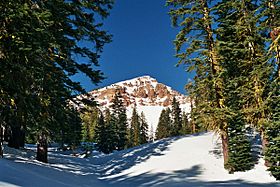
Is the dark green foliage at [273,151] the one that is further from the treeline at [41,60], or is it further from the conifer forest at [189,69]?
the treeline at [41,60]

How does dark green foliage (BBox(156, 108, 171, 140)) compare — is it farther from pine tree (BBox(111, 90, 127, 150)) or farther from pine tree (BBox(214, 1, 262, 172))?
pine tree (BBox(214, 1, 262, 172))

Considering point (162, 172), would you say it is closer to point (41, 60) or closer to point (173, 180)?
point (173, 180)

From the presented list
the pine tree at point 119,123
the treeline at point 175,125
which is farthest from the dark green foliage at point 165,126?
the pine tree at point 119,123

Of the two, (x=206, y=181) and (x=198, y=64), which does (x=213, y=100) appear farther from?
(x=206, y=181)

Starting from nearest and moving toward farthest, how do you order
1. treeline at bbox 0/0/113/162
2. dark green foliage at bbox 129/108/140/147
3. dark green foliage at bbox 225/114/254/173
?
treeline at bbox 0/0/113/162 → dark green foliage at bbox 225/114/254/173 → dark green foliage at bbox 129/108/140/147

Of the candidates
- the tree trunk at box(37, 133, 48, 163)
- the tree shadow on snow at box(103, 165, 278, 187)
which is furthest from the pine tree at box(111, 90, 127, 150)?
the tree shadow on snow at box(103, 165, 278, 187)

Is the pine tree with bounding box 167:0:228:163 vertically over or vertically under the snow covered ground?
over

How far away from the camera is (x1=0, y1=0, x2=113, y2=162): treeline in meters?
8.87

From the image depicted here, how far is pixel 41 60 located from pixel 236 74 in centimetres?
946

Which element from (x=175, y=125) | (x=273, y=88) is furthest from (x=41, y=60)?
(x=175, y=125)

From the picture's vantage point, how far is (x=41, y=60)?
10.6 meters

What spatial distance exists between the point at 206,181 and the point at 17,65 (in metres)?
7.87

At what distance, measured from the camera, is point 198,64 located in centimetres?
1505

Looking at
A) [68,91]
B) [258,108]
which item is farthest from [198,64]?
[68,91]
